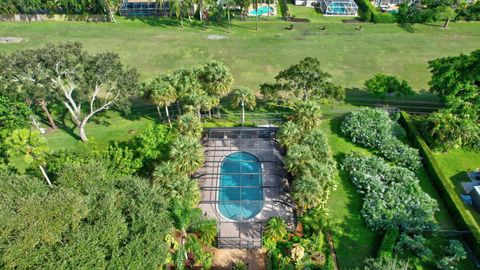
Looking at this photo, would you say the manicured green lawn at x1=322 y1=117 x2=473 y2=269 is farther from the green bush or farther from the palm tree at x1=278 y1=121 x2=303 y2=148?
the green bush

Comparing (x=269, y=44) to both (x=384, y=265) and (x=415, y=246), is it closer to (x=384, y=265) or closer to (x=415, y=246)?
(x=415, y=246)

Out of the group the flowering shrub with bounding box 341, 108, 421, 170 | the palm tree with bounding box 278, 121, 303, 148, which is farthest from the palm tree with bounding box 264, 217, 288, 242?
the flowering shrub with bounding box 341, 108, 421, 170

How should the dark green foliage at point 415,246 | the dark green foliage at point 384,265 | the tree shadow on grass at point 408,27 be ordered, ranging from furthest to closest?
the tree shadow on grass at point 408,27 < the dark green foliage at point 415,246 < the dark green foliage at point 384,265

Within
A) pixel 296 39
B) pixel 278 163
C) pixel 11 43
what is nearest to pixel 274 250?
pixel 278 163

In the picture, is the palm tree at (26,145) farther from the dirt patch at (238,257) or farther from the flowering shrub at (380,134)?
the flowering shrub at (380,134)

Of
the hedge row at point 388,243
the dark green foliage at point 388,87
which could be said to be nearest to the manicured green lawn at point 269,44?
the dark green foliage at point 388,87

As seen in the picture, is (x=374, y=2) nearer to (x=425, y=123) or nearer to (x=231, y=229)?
(x=425, y=123)
